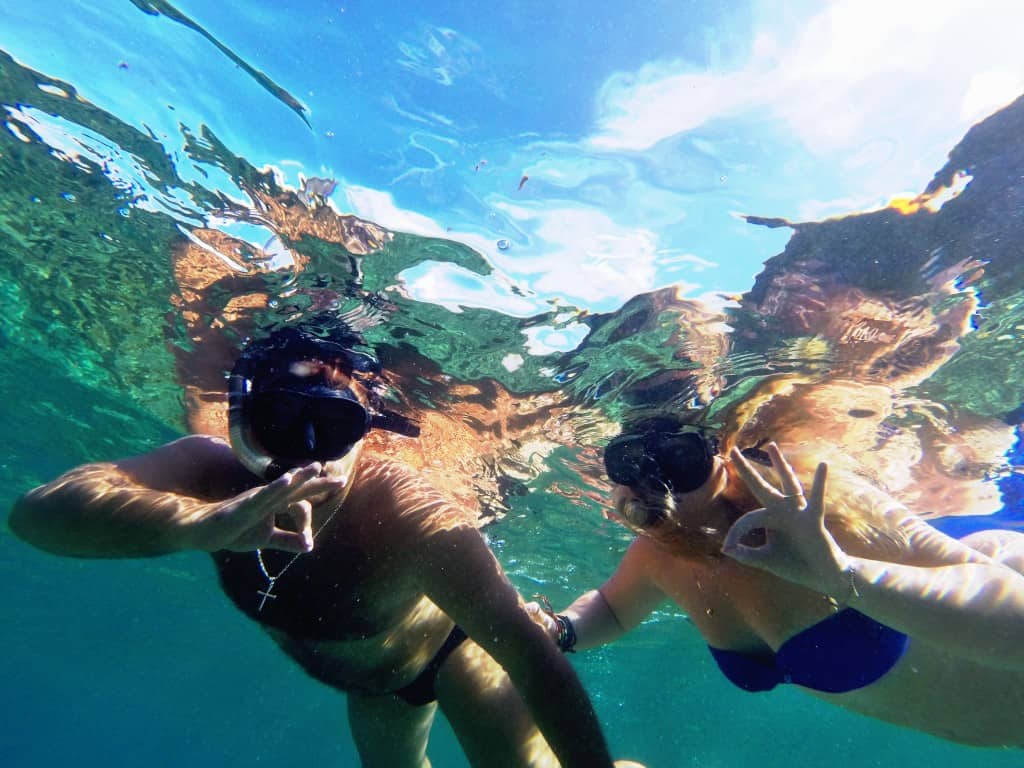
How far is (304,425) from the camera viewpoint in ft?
12.6

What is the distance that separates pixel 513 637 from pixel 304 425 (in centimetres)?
207

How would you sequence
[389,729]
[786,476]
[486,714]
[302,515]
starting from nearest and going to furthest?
[302,515]
[786,476]
[486,714]
[389,729]

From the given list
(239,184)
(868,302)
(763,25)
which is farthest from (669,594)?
(239,184)

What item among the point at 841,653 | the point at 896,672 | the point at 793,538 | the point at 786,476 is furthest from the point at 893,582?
the point at 896,672

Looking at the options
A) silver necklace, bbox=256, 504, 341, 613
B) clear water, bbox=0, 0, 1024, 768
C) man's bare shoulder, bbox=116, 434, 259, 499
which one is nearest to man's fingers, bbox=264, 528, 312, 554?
silver necklace, bbox=256, 504, 341, 613

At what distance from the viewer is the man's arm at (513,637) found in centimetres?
269

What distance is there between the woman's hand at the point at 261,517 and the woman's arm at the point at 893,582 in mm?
2317

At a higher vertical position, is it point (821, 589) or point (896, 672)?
point (821, 589)

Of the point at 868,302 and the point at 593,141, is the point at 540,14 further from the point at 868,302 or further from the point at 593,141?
the point at 868,302

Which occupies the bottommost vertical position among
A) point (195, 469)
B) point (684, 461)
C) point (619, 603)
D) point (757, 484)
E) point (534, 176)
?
point (619, 603)

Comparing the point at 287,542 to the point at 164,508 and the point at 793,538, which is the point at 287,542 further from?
the point at 793,538

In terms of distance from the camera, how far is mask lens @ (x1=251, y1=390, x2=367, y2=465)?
3801mm

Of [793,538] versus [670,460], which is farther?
[670,460]

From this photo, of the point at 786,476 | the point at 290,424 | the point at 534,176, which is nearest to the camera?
the point at 786,476
